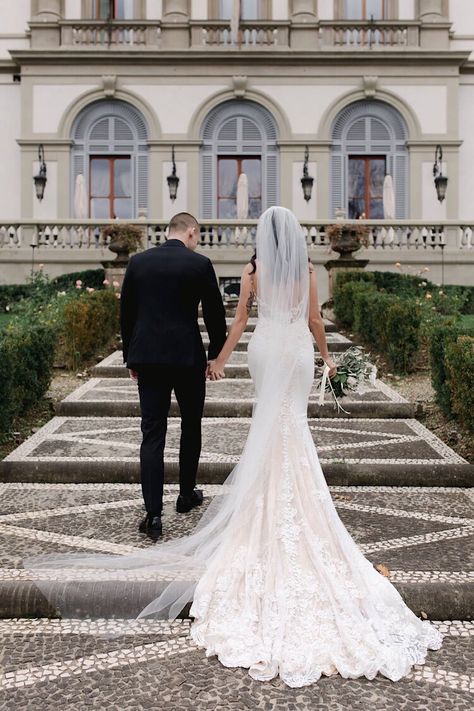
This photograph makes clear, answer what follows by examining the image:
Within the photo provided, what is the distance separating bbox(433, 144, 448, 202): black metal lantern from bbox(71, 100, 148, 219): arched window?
9.33 meters

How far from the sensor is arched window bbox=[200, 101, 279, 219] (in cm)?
2356

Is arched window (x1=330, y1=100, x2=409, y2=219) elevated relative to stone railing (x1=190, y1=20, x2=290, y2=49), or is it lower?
lower

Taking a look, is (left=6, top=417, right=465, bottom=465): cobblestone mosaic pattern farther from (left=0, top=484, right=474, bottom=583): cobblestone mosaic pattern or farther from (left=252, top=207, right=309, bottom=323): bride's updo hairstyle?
(left=252, top=207, right=309, bottom=323): bride's updo hairstyle

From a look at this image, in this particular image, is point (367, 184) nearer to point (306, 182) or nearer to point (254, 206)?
point (306, 182)

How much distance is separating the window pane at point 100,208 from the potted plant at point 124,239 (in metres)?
6.91

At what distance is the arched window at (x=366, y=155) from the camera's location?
77.4 feet

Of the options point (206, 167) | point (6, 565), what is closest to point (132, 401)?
point (6, 565)

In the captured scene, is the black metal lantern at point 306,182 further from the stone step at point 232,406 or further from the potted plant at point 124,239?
the stone step at point 232,406

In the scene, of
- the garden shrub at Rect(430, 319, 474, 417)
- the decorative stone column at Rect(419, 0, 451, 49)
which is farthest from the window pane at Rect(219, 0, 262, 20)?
the garden shrub at Rect(430, 319, 474, 417)

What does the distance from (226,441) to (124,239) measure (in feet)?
35.8

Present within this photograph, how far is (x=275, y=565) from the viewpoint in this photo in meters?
3.48

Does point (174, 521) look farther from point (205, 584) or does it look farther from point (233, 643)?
point (233, 643)

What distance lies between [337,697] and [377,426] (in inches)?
189

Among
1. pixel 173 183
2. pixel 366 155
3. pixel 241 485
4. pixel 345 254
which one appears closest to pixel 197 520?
pixel 241 485
